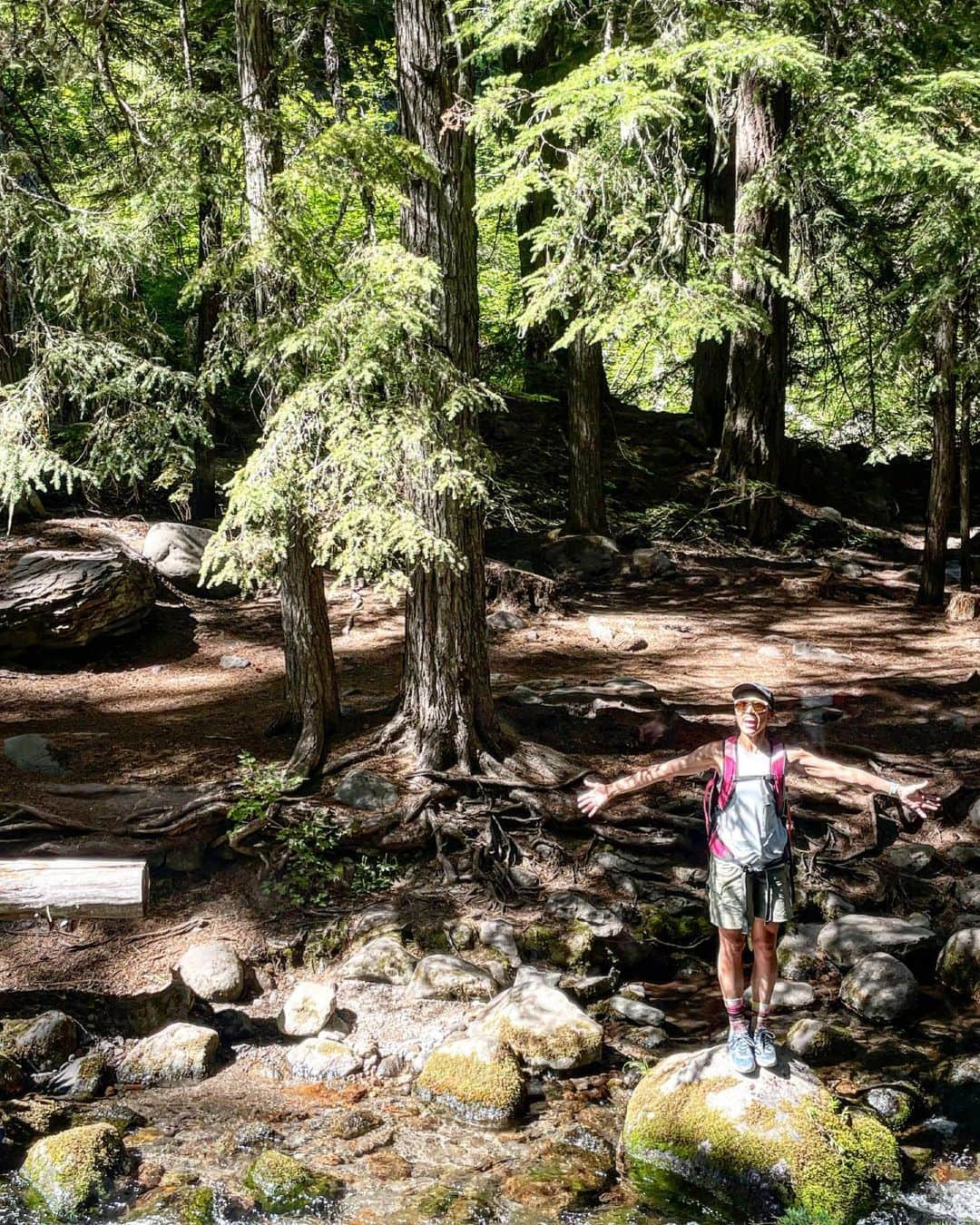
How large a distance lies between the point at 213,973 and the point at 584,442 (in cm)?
1018

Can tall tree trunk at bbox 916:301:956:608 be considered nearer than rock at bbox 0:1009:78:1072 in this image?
No

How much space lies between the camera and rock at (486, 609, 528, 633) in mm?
12938

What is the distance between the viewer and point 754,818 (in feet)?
16.6

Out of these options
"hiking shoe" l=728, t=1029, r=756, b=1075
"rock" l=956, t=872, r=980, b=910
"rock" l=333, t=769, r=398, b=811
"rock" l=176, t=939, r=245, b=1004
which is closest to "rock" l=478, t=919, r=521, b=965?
"rock" l=333, t=769, r=398, b=811

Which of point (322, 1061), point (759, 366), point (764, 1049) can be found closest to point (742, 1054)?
point (764, 1049)

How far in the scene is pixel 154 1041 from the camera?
6.20 m

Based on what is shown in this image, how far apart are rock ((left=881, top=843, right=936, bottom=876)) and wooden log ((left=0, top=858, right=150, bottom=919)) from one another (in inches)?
218

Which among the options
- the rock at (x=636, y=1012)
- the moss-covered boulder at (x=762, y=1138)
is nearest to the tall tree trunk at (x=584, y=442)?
the rock at (x=636, y=1012)

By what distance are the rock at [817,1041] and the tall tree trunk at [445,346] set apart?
3.28m

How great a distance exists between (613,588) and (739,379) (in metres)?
3.99

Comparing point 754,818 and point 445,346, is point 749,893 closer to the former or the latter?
point 754,818

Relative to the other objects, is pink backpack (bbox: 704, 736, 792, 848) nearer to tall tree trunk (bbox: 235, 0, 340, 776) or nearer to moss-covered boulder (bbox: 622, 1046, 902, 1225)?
moss-covered boulder (bbox: 622, 1046, 902, 1225)

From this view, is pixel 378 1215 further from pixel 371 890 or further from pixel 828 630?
pixel 828 630

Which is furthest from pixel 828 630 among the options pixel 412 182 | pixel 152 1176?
pixel 152 1176
